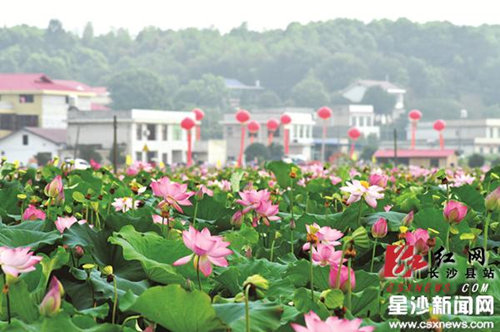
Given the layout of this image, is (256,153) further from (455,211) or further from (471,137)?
(455,211)

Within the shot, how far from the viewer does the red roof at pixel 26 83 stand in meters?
41.4

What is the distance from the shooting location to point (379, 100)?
2795 inches

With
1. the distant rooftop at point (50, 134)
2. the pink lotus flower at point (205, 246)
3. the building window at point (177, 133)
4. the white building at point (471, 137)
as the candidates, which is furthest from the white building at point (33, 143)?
the pink lotus flower at point (205, 246)

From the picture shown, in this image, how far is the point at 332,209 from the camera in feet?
7.06

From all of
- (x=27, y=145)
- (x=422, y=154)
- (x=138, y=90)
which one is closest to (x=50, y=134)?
(x=27, y=145)

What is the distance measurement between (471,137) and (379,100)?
14.9 metres

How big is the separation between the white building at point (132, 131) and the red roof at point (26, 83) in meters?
2.90

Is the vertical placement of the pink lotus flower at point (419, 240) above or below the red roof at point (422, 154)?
above

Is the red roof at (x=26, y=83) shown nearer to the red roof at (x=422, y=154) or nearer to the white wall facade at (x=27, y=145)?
the white wall facade at (x=27, y=145)

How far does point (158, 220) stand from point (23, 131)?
3773 centimetres

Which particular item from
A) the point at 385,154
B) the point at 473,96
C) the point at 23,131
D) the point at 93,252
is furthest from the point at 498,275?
the point at 473,96

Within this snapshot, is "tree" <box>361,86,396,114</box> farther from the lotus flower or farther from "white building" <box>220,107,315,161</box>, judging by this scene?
the lotus flower

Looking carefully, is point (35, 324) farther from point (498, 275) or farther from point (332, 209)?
point (332, 209)

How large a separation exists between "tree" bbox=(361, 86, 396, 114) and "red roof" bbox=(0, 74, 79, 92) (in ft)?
107
